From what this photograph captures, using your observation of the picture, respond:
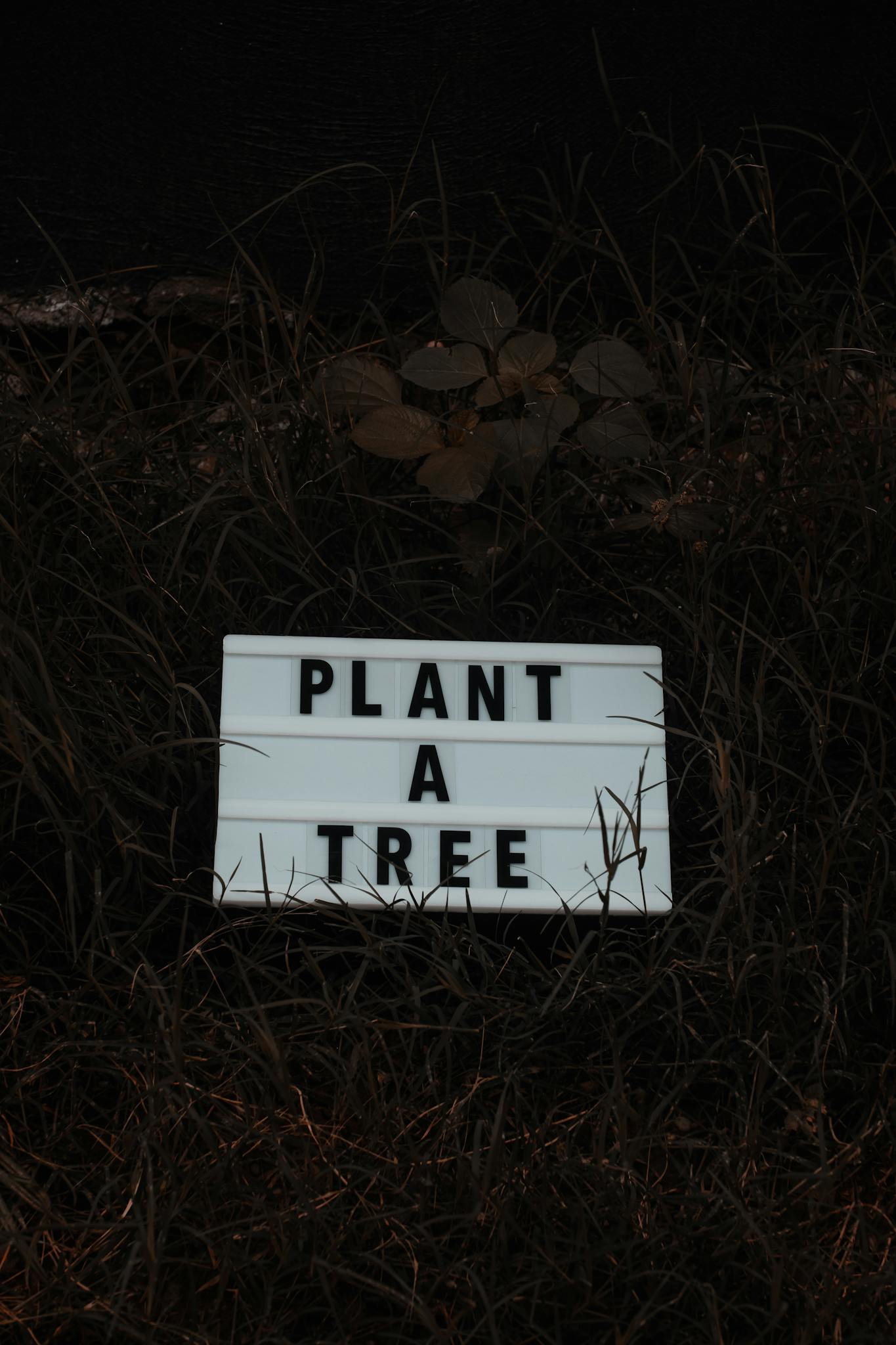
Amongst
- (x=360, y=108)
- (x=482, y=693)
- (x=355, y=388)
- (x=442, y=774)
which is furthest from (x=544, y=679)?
(x=360, y=108)

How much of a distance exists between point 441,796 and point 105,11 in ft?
5.06

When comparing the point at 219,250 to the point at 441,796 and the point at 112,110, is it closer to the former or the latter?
the point at 112,110

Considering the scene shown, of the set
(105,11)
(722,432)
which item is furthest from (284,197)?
(722,432)

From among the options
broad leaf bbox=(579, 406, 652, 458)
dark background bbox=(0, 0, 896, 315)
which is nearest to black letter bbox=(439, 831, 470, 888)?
broad leaf bbox=(579, 406, 652, 458)

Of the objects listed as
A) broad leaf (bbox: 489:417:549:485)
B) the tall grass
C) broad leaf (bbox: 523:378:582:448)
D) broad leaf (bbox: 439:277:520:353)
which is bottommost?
the tall grass

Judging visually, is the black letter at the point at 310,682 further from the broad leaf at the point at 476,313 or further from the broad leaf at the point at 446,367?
the broad leaf at the point at 476,313

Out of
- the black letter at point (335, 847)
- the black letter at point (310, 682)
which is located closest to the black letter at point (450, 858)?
the black letter at point (335, 847)

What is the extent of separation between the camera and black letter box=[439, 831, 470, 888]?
1.45 metres

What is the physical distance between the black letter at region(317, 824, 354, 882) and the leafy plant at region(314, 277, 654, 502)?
491 millimetres

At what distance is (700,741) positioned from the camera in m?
1.51

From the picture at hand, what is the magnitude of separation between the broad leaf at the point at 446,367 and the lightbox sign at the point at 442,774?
0.41 meters

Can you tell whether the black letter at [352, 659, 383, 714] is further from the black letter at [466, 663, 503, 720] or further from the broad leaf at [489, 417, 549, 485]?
the broad leaf at [489, 417, 549, 485]

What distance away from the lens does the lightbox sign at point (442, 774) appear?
1.45 metres

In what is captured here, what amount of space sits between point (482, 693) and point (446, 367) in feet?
1.68
